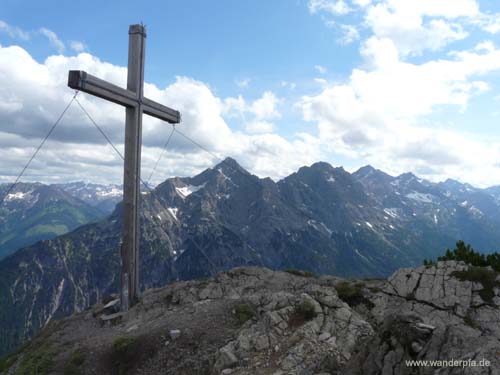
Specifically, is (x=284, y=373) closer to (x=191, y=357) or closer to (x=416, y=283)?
(x=191, y=357)

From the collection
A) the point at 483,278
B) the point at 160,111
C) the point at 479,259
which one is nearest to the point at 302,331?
the point at 483,278

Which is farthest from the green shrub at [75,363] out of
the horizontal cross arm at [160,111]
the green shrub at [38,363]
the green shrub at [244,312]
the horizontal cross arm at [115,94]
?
the horizontal cross arm at [160,111]

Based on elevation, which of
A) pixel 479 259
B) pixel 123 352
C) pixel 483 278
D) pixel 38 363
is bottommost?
pixel 38 363

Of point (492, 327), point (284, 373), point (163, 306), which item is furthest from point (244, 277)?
point (492, 327)

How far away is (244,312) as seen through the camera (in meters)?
19.2

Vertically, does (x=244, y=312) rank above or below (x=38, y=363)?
above

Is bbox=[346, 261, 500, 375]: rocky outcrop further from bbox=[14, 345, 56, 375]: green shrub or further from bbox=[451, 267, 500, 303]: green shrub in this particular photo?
bbox=[14, 345, 56, 375]: green shrub

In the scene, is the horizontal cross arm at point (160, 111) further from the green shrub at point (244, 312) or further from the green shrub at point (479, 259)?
the green shrub at point (479, 259)

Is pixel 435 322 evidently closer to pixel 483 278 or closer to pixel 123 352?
pixel 483 278

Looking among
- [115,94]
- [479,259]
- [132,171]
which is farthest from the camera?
[132,171]

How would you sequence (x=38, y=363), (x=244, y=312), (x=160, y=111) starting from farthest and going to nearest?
1. (x=160, y=111)
2. (x=244, y=312)
3. (x=38, y=363)

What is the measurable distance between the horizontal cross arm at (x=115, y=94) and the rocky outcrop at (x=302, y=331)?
13.5 metres

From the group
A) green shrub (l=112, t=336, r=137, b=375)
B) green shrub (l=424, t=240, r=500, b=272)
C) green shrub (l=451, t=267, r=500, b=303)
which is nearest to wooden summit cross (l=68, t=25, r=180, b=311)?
green shrub (l=112, t=336, r=137, b=375)

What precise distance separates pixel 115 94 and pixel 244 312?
15918 mm
